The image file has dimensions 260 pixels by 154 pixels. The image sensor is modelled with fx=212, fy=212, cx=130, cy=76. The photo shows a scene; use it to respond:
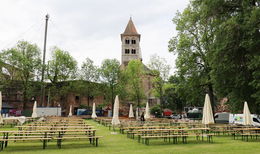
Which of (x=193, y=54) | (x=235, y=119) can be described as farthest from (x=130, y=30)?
(x=235, y=119)

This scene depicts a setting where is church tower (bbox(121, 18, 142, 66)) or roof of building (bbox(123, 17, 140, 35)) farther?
roof of building (bbox(123, 17, 140, 35))

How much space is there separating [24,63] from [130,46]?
119 feet

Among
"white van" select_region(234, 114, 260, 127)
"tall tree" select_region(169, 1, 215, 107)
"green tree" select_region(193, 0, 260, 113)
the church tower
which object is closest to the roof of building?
the church tower

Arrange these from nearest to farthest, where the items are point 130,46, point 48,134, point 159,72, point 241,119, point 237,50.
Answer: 1. point 48,134
2. point 237,50
3. point 241,119
4. point 159,72
5. point 130,46

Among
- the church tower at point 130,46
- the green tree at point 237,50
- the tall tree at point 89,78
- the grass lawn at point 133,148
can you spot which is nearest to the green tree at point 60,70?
the tall tree at point 89,78

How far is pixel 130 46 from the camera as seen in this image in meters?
71.2

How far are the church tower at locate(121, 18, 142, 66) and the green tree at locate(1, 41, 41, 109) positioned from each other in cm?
3003

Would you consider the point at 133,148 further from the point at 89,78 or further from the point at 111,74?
the point at 89,78

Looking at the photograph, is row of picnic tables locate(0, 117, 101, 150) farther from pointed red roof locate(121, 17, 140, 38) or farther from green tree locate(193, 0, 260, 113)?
pointed red roof locate(121, 17, 140, 38)

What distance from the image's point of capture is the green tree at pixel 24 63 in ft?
141

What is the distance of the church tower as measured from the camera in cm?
7019

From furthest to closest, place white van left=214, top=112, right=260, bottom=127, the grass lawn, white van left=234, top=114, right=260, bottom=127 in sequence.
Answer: white van left=214, top=112, right=260, bottom=127 < white van left=234, top=114, right=260, bottom=127 < the grass lawn

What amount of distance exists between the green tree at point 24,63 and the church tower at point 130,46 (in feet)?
98.5

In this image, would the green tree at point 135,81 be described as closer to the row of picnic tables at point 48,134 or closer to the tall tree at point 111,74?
the tall tree at point 111,74
